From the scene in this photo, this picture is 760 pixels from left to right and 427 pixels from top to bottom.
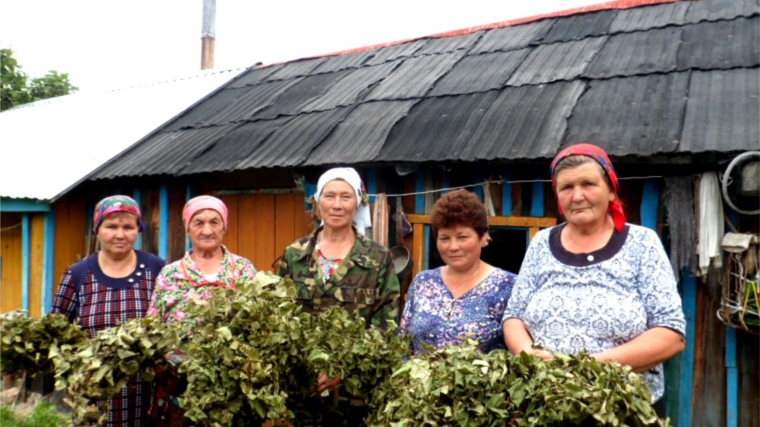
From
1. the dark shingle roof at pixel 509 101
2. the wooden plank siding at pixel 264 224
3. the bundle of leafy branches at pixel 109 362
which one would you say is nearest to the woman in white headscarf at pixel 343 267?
the bundle of leafy branches at pixel 109 362

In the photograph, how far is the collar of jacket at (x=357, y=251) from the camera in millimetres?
2904

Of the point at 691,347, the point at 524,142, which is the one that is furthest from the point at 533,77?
the point at 691,347

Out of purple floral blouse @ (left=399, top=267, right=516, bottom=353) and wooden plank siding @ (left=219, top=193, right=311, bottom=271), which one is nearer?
purple floral blouse @ (left=399, top=267, right=516, bottom=353)

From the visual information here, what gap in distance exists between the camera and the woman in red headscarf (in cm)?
208

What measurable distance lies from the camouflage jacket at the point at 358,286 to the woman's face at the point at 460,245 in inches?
16.5

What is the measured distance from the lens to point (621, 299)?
6.92 ft

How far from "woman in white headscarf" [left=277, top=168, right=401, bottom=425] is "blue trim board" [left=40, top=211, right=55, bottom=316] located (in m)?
5.23

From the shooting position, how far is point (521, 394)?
1.74 metres

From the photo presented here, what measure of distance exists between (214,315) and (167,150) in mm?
4576

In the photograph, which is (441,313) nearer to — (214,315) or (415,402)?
(415,402)

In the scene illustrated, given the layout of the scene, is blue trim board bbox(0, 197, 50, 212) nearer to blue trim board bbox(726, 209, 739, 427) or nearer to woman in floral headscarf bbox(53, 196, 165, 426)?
woman in floral headscarf bbox(53, 196, 165, 426)

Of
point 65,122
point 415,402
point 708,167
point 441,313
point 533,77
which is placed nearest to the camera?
point 415,402

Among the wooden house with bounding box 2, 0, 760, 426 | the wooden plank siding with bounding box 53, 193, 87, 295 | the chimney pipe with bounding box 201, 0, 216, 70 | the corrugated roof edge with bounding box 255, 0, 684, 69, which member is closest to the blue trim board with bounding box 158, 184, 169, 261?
the wooden house with bounding box 2, 0, 760, 426

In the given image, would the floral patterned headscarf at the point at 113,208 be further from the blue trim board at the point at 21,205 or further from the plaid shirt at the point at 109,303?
the blue trim board at the point at 21,205
